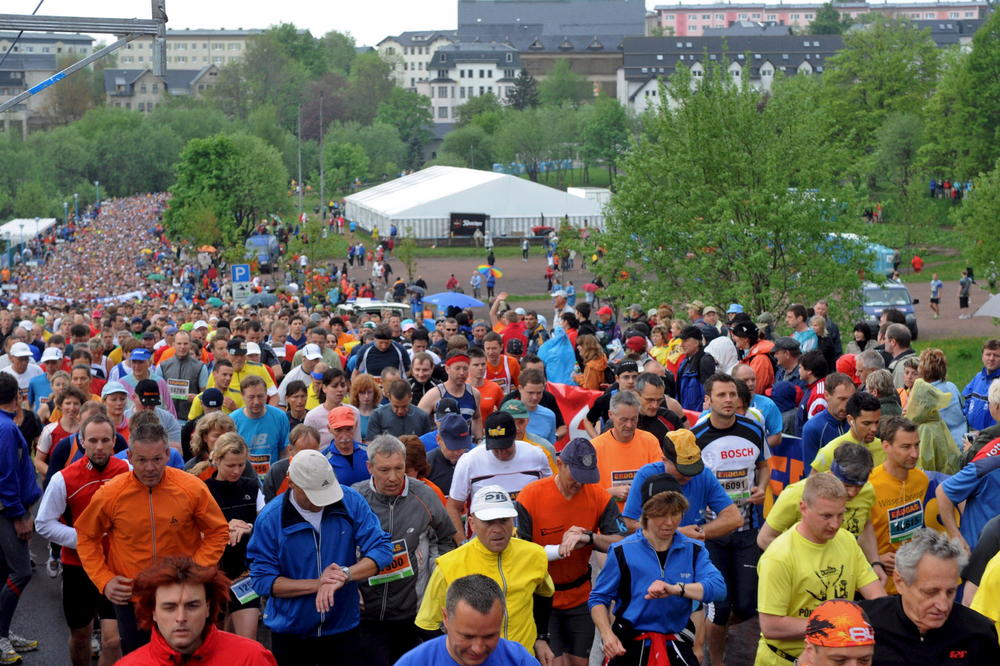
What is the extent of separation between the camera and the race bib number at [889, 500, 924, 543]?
7664mm

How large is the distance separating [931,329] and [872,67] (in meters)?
55.0

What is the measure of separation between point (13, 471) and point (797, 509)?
15.9 feet

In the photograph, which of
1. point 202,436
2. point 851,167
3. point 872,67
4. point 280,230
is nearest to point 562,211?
Result: point 280,230

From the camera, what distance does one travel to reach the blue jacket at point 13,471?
852cm

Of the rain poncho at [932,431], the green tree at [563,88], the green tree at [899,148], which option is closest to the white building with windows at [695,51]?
the green tree at [563,88]

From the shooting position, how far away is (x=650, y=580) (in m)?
6.48

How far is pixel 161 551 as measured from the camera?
724 centimetres

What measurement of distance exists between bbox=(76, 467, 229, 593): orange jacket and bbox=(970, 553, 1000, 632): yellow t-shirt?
3.87 meters

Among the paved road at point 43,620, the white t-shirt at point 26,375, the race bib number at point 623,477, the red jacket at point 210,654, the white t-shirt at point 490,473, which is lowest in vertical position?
the paved road at point 43,620

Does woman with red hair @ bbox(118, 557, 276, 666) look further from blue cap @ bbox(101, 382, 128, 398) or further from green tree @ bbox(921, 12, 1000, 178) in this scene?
green tree @ bbox(921, 12, 1000, 178)

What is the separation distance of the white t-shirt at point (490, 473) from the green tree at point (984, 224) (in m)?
29.1

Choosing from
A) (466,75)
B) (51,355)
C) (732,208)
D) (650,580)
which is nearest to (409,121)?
(466,75)

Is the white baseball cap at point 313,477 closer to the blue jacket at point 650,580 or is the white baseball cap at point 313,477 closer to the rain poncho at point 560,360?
the blue jacket at point 650,580

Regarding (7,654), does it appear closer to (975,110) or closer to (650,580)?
(650,580)
